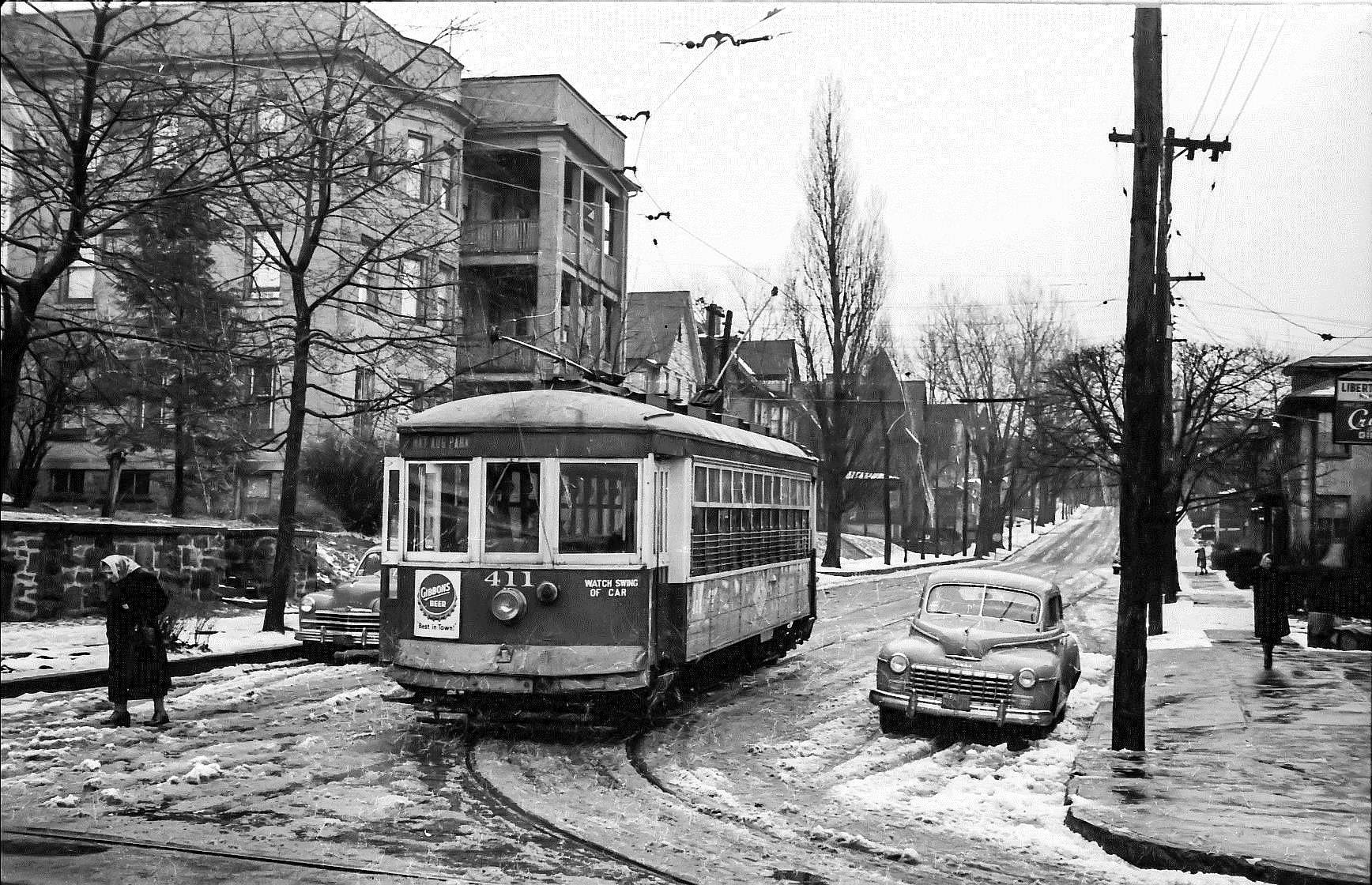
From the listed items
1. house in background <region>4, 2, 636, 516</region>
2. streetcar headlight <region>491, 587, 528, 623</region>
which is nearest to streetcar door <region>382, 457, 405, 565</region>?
streetcar headlight <region>491, 587, 528, 623</region>

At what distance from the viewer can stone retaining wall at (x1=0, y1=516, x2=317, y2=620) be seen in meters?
16.5

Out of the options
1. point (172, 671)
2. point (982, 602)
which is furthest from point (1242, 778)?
point (172, 671)

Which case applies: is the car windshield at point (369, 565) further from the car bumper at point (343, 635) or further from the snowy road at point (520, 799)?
the snowy road at point (520, 799)

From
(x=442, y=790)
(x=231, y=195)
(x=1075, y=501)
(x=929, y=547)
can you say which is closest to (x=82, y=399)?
(x=231, y=195)

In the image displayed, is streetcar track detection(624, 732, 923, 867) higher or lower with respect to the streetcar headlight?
lower

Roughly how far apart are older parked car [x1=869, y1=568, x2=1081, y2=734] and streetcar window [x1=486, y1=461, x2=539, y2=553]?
3.86m

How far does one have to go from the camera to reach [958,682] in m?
12.1

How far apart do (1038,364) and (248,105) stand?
5363 centimetres

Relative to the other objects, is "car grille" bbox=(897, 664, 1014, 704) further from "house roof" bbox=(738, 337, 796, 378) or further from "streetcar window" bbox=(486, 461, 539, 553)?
"house roof" bbox=(738, 337, 796, 378)

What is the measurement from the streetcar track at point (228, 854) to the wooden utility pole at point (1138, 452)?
6.77m

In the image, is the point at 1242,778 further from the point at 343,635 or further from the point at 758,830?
the point at 343,635

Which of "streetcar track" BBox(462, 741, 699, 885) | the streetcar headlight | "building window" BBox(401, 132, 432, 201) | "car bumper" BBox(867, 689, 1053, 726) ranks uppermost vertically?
"building window" BBox(401, 132, 432, 201)

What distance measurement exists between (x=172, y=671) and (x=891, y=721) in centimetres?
823

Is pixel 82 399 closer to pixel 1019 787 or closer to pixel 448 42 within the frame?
pixel 448 42
